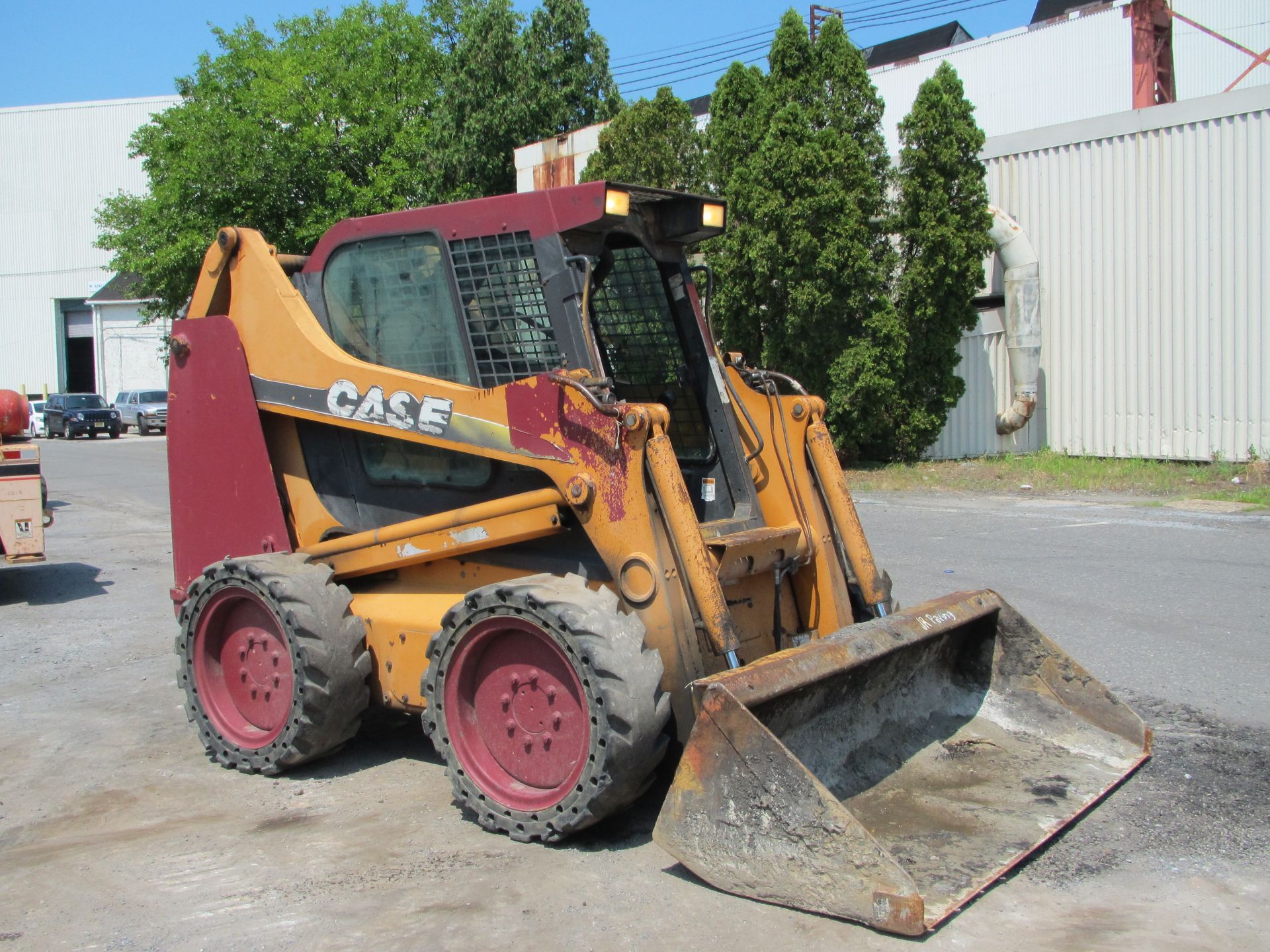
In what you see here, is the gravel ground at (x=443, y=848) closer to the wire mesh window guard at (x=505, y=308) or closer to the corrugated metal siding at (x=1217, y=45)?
the wire mesh window guard at (x=505, y=308)

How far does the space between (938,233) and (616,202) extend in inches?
497

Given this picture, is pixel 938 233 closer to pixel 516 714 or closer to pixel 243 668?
pixel 243 668

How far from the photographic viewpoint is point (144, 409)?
40188 mm

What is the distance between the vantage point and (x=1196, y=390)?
15781 mm

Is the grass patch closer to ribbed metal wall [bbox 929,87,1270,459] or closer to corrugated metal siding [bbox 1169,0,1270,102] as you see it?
ribbed metal wall [bbox 929,87,1270,459]

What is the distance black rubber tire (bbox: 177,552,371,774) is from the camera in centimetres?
494

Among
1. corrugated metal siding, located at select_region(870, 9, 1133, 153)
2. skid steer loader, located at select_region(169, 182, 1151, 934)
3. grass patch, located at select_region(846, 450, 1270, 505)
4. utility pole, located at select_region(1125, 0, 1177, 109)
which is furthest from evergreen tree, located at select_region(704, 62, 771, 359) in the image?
corrugated metal siding, located at select_region(870, 9, 1133, 153)

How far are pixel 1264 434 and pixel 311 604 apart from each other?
46.0 feet

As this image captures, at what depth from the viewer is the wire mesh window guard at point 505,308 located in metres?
4.83

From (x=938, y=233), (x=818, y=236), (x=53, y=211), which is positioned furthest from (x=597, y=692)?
(x=53, y=211)

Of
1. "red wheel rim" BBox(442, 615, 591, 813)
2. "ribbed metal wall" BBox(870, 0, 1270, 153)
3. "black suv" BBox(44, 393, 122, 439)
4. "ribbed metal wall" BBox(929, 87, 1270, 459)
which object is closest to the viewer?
"red wheel rim" BBox(442, 615, 591, 813)

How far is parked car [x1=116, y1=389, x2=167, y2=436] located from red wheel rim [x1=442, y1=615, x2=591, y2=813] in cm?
3770

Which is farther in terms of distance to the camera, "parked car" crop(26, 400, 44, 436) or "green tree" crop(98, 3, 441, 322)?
"parked car" crop(26, 400, 44, 436)

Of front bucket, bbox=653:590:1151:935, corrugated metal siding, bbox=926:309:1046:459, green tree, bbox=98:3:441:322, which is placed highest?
green tree, bbox=98:3:441:322
